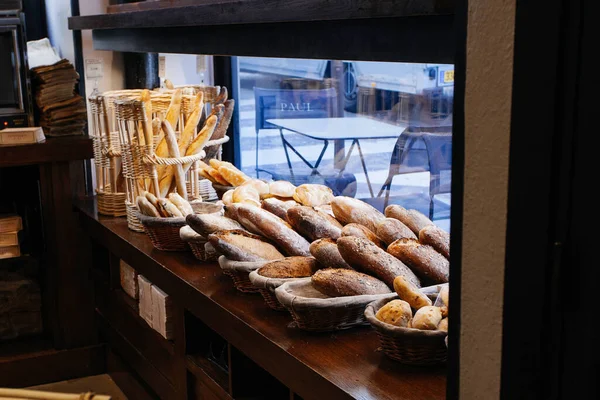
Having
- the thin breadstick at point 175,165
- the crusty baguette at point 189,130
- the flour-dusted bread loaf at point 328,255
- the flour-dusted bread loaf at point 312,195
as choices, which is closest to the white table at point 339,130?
the flour-dusted bread loaf at point 312,195

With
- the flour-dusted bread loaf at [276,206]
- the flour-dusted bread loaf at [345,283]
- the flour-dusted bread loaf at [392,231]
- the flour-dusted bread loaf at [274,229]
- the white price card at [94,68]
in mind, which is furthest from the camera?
the white price card at [94,68]

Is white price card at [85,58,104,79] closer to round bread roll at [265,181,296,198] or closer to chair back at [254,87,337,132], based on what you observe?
chair back at [254,87,337,132]

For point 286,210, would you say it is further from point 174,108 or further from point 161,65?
point 161,65

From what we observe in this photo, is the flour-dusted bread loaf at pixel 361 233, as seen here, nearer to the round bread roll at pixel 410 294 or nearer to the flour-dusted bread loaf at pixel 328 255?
the flour-dusted bread loaf at pixel 328 255

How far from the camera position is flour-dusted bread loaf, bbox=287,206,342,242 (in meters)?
2.19

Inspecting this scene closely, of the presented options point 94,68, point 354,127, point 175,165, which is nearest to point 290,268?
point 175,165

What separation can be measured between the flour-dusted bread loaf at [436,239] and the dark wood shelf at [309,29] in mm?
490

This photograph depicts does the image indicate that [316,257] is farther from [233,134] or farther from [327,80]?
[233,134]

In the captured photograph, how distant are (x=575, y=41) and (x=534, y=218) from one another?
227 mm

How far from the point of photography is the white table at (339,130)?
312 cm

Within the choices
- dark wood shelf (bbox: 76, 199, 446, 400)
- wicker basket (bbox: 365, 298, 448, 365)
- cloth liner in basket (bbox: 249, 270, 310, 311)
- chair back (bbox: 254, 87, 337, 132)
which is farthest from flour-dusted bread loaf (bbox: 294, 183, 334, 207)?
wicker basket (bbox: 365, 298, 448, 365)

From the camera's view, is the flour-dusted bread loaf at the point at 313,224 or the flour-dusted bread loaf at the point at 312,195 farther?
the flour-dusted bread loaf at the point at 312,195

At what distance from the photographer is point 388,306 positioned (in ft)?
5.35

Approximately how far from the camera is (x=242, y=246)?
2150 millimetres
